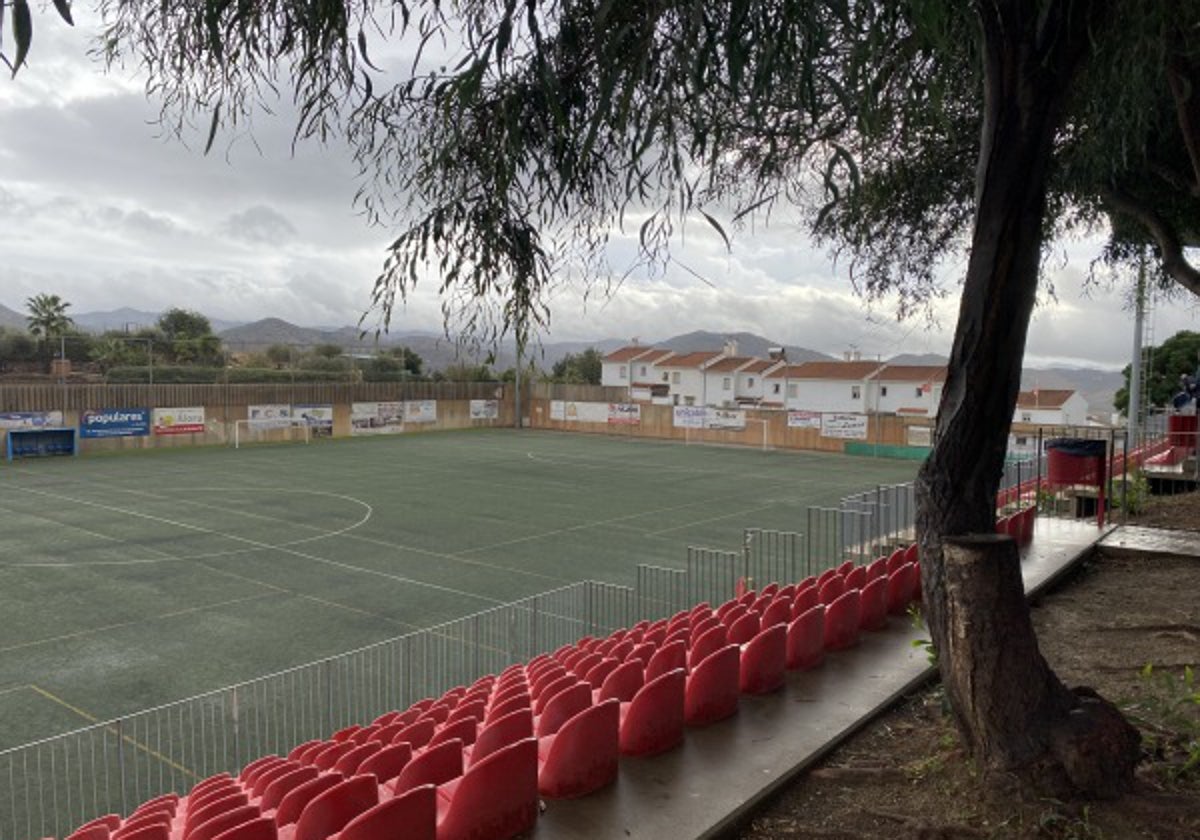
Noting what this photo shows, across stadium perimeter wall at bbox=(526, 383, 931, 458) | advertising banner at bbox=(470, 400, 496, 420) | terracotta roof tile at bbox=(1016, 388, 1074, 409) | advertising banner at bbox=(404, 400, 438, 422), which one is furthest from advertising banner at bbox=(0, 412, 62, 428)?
terracotta roof tile at bbox=(1016, 388, 1074, 409)

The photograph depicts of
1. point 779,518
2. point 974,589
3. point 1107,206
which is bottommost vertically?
point 779,518

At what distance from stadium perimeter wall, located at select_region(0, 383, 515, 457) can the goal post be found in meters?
0.16

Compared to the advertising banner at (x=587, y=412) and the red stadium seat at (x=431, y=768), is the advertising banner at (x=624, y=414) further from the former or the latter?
the red stadium seat at (x=431, y=768)

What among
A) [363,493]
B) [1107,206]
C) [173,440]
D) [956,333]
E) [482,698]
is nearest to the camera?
[956,333]

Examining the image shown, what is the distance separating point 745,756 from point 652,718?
0.60 meters

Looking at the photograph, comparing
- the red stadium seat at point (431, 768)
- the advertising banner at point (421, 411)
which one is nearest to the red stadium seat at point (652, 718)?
the red stadium seat at point (431, 768)

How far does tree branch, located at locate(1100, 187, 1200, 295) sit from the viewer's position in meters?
12.6

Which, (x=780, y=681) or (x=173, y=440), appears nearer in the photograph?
(x=780, y=681)

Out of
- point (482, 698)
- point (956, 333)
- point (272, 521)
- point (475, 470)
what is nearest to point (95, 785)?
point (482, 698)

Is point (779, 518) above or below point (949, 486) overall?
below

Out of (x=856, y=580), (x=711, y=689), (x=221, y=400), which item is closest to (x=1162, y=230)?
(x=856, y=580)

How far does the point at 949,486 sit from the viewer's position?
5.04m

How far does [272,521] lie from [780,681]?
21263mm

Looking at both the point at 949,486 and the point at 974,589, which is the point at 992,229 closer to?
the point at 949,486
